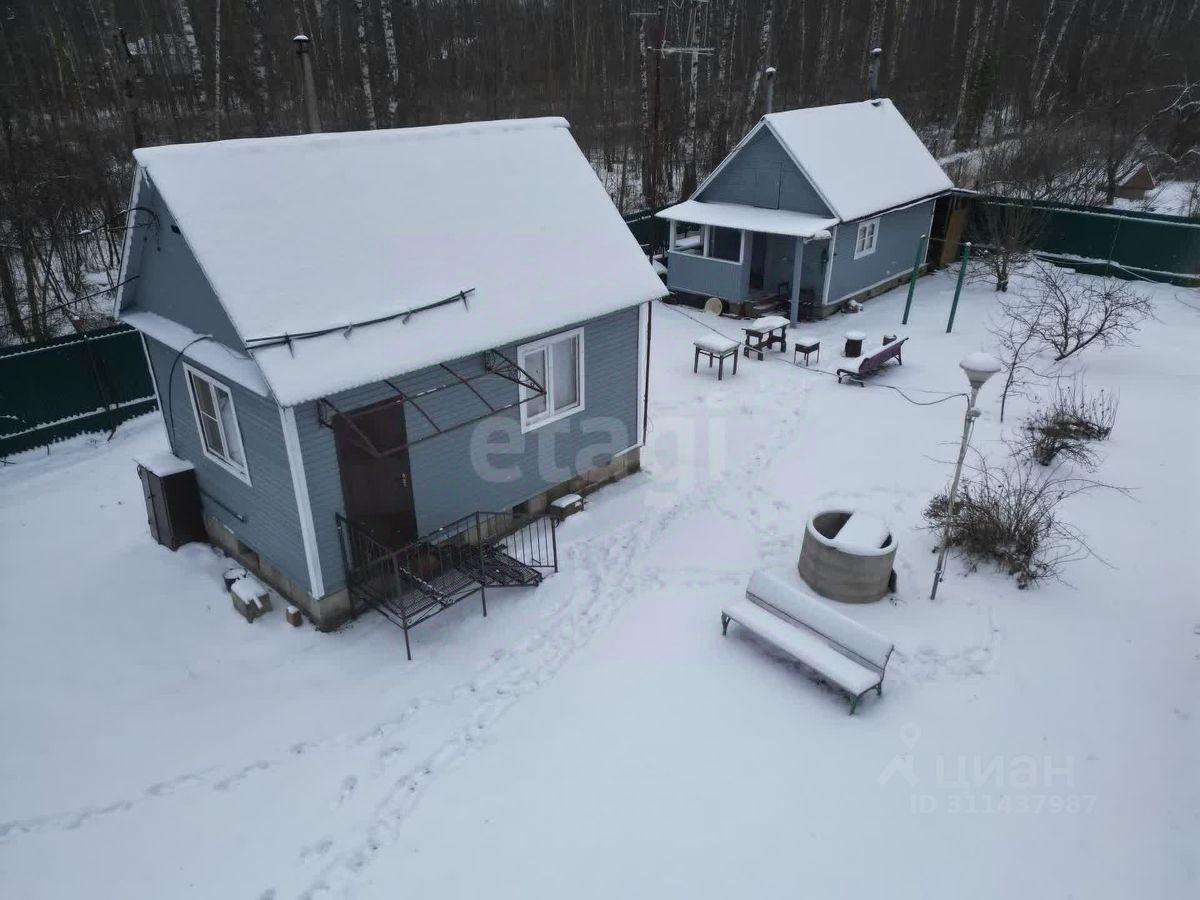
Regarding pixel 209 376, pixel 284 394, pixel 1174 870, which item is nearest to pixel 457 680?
pixel 284 394

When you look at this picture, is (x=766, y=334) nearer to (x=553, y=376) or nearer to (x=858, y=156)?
(x=858, y=156)

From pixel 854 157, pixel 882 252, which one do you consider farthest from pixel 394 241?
pixel 882 252

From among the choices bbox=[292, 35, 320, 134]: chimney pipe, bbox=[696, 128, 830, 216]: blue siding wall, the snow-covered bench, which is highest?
bbox=[292, 35, 320, 134]: chimney pipe

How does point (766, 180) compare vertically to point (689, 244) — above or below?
above

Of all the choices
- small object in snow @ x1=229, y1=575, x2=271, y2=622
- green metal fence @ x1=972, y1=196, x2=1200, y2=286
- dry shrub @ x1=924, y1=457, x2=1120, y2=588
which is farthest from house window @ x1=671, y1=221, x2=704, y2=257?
small object in snow @ x1=229, y1=575, x2=271, y2=622

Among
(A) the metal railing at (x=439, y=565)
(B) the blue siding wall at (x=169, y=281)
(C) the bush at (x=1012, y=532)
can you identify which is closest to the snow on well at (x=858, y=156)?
(C) the bush at (x=1012, y=532)

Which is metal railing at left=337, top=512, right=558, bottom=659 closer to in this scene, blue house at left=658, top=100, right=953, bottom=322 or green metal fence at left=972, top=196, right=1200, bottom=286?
blue house at left=658, top=100, right=953, bottom=322
